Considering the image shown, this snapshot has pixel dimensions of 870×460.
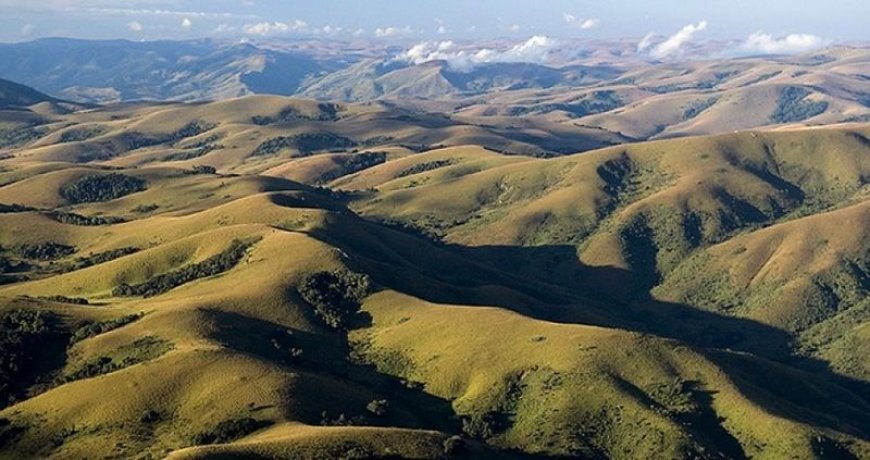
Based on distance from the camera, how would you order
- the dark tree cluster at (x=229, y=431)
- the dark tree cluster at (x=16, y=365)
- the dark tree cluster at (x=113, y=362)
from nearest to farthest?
the dark tree cluster at (x=229, y=431) < the dark tree cluster at (x=16, y=365) < the dark tree cluster at (x=113, y=362)

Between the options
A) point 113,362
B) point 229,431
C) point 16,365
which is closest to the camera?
point 229,431

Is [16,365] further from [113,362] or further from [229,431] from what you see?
[229,431]

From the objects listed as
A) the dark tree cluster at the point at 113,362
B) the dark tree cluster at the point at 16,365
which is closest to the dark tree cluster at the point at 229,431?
the dark tree cluster at the point at 113,362

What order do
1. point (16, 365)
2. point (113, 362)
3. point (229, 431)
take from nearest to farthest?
point (229, 431)
point (16, 365)
point (113, 362)

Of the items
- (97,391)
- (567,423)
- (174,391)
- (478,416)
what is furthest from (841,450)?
(97,391)

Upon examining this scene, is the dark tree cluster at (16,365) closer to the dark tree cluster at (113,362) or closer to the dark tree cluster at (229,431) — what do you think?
the dark tree cluster at (113,362)

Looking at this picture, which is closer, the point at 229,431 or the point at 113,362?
the point at 229,431

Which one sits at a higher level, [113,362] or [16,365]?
[16,365]

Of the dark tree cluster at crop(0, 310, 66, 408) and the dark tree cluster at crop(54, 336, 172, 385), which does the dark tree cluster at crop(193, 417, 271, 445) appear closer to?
the dark tree cluster at crop(54, 336, 172, 385)

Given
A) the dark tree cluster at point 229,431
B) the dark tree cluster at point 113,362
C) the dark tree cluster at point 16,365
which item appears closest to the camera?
the dark tree cluster at point 229,431

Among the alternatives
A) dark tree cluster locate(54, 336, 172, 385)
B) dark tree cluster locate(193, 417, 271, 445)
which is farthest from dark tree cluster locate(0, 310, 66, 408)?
dark tree cluster locate(193, 417, 271, 445)

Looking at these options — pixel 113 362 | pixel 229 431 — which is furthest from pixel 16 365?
pixel 229 431
